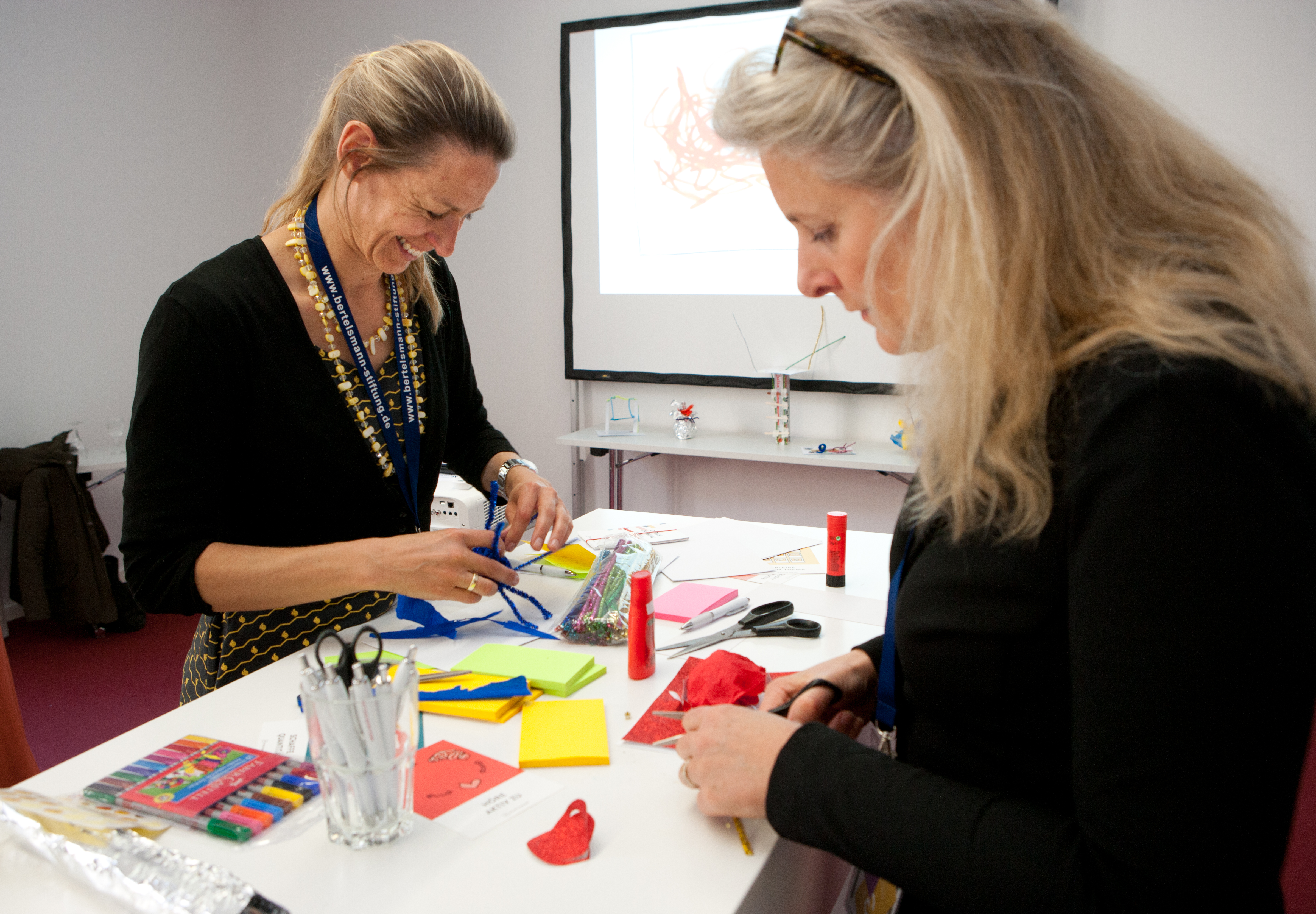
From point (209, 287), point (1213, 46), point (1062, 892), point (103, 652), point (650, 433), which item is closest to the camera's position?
point (1062, 892)

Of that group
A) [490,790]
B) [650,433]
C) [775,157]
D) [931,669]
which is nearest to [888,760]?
[931,669]

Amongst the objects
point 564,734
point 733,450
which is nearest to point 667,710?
point 564,734

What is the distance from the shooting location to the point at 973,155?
736 millimetres

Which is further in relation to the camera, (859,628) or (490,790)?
(859,628)

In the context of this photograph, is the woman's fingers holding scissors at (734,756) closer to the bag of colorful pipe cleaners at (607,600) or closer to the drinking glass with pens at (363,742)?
the drinking glass with pens at (363,742)

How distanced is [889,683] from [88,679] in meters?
3.56

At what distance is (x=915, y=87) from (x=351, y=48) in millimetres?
5152

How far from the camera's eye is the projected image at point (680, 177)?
13.4ft

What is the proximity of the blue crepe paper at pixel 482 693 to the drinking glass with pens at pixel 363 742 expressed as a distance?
286mm

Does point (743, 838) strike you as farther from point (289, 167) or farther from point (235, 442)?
point (289, 167)

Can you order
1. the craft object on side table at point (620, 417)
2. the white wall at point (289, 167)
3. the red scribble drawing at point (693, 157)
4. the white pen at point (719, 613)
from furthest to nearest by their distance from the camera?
the craft object on side table at point (620, 417)
the red scribble drawing at point (693, 157)
the white wall at point (289, 167)
the white pen at point (719, 613)

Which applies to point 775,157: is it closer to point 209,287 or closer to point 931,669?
point 931,669

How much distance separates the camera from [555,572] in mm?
1771

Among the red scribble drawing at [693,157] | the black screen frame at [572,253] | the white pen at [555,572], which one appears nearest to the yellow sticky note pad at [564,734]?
the white pen at [555,572]
